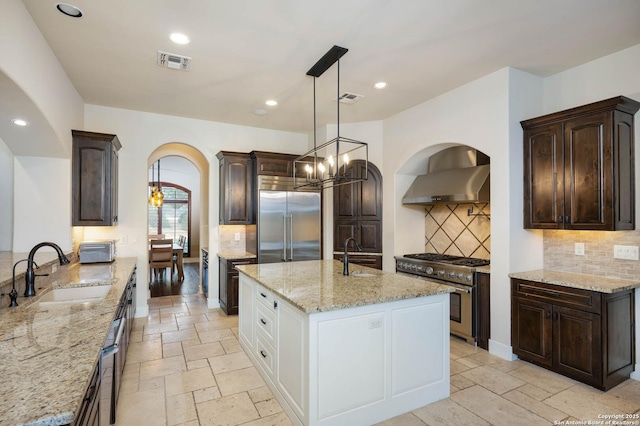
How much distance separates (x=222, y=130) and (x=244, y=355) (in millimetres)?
3493

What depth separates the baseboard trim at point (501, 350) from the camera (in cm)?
341

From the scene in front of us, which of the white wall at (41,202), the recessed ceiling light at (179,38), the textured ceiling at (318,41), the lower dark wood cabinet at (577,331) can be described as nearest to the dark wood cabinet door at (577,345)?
the lower dark wood cabinet at (577,331)

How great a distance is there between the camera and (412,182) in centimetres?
502

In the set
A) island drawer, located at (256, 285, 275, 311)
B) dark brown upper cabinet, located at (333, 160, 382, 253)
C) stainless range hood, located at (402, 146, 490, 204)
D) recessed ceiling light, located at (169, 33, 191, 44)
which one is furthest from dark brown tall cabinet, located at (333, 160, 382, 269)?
recessed ceiling light, located at (169, 33, 191, 44)

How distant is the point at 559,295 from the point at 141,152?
17.4ft

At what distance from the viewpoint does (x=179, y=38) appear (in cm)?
288

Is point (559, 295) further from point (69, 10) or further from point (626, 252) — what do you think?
point (69, 10)

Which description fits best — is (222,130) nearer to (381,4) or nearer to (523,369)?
(381,4)

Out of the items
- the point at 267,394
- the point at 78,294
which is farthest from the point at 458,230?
the point at 78,294

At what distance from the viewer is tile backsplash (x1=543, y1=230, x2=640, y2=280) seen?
3072 mm

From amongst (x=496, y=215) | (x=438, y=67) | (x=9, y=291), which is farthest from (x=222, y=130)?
(x=496, y=215)

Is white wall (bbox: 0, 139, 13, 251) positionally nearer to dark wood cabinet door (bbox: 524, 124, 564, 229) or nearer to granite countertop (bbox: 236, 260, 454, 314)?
granite countertop (bbox: 236, 260, 454, 314)

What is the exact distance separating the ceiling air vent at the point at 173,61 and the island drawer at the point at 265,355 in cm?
267

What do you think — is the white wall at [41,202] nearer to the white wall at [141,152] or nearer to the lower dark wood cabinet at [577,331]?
the white wall at [141,152]
